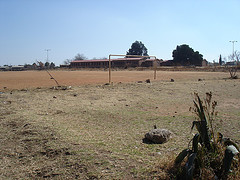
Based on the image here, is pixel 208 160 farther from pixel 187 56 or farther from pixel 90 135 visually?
pixel 187 56

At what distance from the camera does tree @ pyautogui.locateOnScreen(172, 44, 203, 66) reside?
70.4 meters

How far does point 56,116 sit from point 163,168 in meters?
4.43

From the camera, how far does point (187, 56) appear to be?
71.2 meters

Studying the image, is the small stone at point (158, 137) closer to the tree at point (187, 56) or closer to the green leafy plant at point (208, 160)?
the green leafy plant at point (208, 160)

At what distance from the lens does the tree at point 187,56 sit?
7044 centimetres

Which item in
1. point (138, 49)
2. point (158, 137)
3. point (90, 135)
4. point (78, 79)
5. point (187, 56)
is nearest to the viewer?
point (158, 137)

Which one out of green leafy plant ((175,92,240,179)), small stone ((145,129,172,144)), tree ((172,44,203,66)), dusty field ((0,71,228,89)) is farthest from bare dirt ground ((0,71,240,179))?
tree ((172,44,203,66))

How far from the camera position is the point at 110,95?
11.5 m

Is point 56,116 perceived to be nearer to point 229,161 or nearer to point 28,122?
point 28,122

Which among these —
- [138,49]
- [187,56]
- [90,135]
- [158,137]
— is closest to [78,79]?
[90,135]

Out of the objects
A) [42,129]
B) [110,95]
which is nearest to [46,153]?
[42,129]

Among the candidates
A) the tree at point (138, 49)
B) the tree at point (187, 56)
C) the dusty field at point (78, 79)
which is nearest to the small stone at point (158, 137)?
the dusty field at point (78, 79)

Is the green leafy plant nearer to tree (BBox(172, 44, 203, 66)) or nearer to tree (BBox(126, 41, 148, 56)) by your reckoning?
tree (BBox(172, 44, 203, 66))

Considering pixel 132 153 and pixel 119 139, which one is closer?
pixel 132 153
